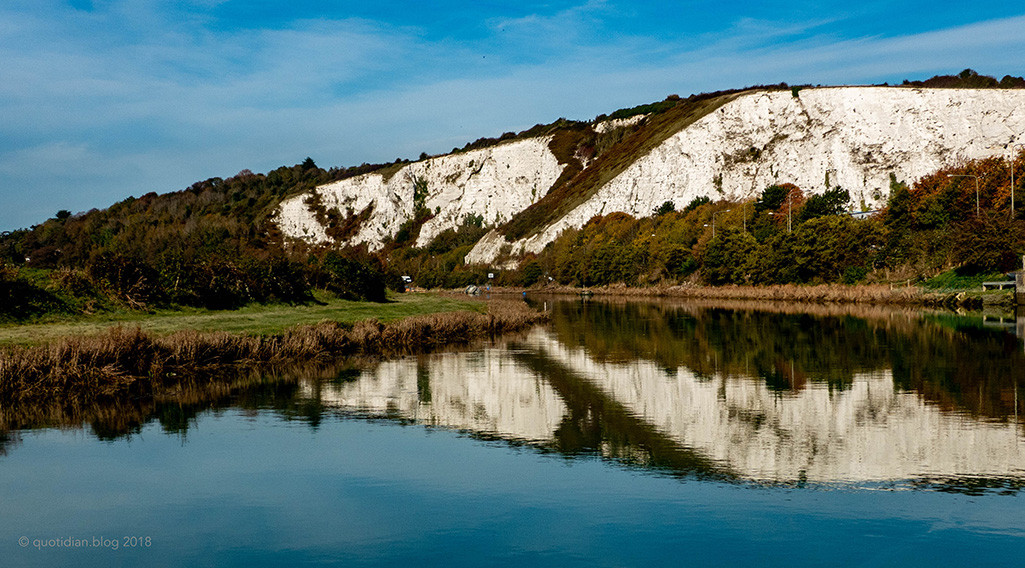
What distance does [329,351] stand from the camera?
27.7 meters

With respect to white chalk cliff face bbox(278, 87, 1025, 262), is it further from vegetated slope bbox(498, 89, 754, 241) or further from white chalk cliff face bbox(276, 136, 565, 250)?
white chalk cliff face bbox(276, 136, 565, 250)

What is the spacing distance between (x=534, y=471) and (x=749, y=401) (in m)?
7.61

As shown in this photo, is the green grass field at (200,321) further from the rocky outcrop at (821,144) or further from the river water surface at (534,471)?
A: the rocky outcrop at (821,144)

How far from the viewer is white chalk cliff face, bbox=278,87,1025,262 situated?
108 meters

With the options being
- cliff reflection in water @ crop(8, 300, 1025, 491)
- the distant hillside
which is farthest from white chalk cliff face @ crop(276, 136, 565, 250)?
cliff reflection in water @ crop(8, 300, 1025, 491)

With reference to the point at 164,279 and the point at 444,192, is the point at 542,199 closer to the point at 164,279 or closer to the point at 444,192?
the point at 444,192

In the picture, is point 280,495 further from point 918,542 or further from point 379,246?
point 379,246

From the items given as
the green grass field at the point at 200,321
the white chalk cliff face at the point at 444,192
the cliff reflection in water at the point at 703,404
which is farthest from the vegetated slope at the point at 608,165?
the cliff reflection in water at the point at 703,404

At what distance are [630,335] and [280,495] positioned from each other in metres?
27.3

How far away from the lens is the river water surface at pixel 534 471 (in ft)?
29.8

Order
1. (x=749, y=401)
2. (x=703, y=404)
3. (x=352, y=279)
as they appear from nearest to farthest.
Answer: (x=703, y=404), (x=749, y=401), (x=352, y=279)

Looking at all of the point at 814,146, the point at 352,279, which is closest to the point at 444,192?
the point at 814,146

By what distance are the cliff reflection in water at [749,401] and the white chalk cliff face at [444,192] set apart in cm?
13866

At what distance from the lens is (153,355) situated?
846 inches
